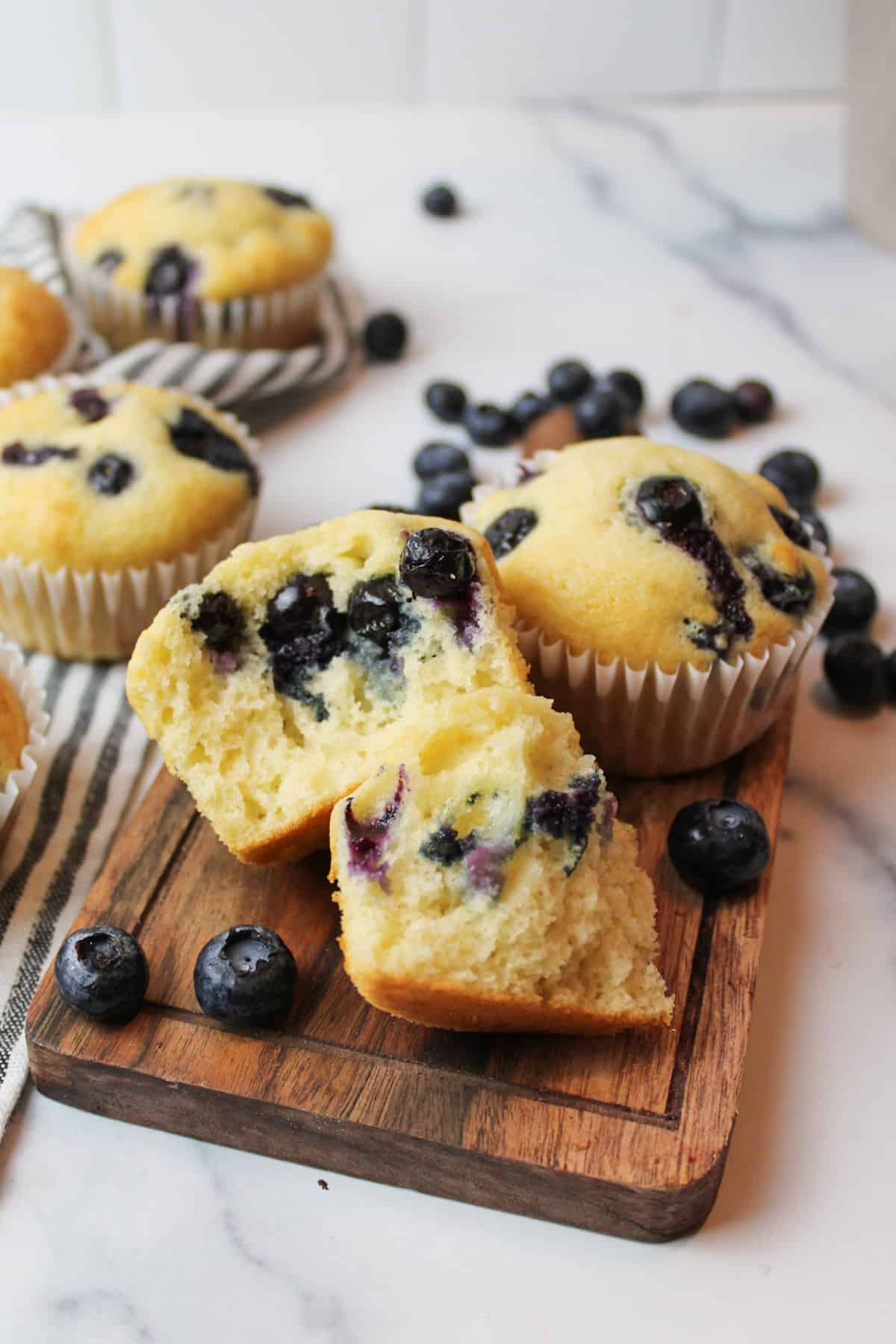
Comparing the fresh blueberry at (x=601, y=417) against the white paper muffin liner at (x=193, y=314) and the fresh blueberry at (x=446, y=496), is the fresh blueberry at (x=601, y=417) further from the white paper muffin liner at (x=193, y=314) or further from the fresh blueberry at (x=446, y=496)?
the white paper muffin liner at (x=193, y=314)

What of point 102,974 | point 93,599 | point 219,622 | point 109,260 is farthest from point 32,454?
point 102,974

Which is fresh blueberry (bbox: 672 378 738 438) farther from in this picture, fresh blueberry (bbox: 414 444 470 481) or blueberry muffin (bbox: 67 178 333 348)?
blueberry muffin (bbox: 67 178 333 348)

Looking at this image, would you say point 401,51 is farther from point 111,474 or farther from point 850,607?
point 850,607

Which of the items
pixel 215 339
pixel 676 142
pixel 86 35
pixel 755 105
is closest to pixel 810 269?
pixel 676 142

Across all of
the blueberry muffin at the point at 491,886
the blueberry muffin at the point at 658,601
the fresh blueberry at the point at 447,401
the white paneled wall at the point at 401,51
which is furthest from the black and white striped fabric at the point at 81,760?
the white paneled wall at the point at 401,51

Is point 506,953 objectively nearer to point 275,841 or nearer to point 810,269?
point 275,841
